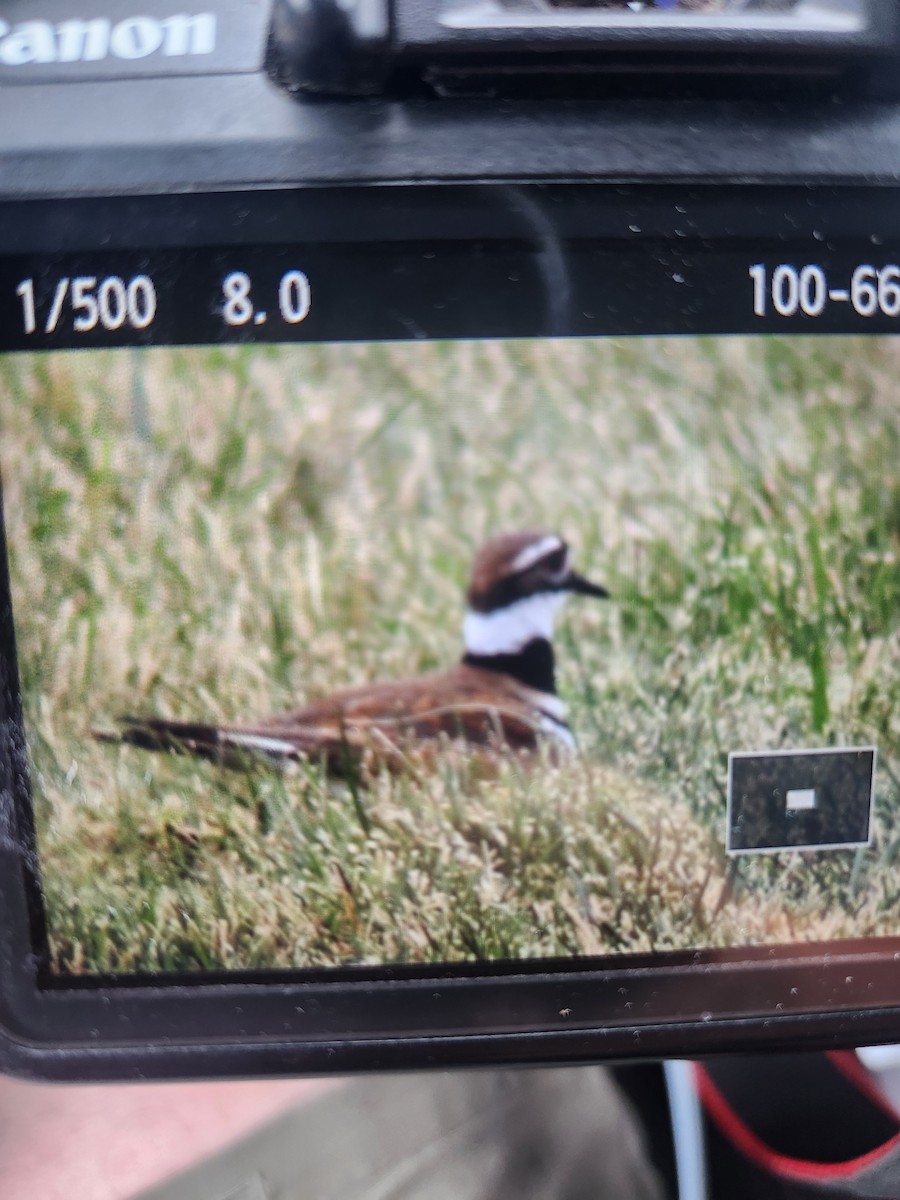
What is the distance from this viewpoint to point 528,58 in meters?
0.35

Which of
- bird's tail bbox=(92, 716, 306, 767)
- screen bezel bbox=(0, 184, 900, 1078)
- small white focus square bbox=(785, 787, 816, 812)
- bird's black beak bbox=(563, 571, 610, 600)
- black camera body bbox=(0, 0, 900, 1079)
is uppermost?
black camera body bbox=(0, 0, 900, 1079)

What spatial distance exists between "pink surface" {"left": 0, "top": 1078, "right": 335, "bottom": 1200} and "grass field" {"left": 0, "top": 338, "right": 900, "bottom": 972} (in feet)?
0.65

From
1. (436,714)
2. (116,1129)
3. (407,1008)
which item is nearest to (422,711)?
(436,714)

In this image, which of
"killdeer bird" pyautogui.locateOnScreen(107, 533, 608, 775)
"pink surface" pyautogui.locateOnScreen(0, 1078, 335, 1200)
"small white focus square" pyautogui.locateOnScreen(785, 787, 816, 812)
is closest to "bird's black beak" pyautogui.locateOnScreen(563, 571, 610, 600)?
"killdeer bird" pyautogui.locateOnScreen(107, 533, 608, 775)

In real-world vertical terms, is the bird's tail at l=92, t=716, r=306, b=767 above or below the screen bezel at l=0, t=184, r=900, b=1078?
above

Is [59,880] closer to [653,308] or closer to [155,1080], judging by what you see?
[155,1080]

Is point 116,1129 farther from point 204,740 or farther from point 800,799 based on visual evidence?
point 800,799

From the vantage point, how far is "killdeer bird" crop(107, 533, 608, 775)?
382mm

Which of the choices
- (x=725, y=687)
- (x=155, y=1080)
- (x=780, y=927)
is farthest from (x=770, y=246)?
(x=155, y=1080)

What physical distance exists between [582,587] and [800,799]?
0.12m

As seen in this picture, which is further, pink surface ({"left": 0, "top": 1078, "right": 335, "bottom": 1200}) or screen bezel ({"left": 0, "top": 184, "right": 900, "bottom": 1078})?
pink surface ({"left": 0, "top": 1078, "right": 335, "bottom": 1200})

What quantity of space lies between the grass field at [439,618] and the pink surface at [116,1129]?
0.20 metres

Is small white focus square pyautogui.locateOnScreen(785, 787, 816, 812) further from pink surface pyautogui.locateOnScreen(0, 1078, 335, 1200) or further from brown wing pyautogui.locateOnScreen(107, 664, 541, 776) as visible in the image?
pink surface pyautogui.locateOnScreen(0, 1078, 335, 1200)

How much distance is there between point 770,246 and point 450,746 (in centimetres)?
22
